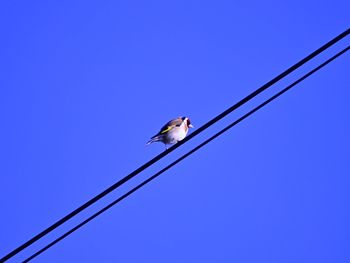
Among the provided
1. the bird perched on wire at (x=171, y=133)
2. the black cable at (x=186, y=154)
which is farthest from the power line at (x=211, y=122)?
the bird perched on wire at (x=171, y=133)

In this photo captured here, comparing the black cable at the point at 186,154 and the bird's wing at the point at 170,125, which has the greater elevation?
the bird's wing at the point at 170,125

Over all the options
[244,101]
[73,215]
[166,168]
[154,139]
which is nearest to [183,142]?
[166,168]

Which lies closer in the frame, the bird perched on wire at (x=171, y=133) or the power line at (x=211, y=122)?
the power line at (x=211, y=122)

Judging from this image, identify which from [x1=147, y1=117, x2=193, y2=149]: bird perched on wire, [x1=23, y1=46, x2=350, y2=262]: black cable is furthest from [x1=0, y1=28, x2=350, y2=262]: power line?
[x1=147, y1=117, x2=193, y2=149]: bird perched on wire

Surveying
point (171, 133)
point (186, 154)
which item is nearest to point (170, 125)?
point (171, 133)

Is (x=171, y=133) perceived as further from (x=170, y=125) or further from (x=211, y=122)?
(x=211, y=122)

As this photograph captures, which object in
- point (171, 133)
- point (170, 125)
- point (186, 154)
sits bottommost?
point (186, 154)

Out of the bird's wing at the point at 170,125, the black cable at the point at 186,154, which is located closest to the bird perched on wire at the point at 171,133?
the bird's wing at the point at 170,125

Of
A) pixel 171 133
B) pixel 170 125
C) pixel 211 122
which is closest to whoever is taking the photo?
pixel 211 122

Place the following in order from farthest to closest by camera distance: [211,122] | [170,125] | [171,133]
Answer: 1. [170,125]
2. [171,133]
3. [211,122]

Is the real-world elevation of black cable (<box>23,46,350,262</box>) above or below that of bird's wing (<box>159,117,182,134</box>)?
below

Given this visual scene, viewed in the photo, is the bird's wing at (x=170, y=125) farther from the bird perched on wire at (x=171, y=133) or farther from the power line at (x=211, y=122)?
the power line at (x=211, y=122)

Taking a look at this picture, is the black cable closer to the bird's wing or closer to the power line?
the power line

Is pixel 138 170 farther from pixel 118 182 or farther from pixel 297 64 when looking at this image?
pixel 297 64
